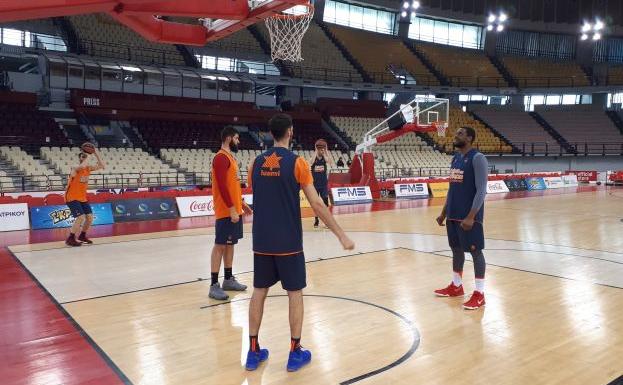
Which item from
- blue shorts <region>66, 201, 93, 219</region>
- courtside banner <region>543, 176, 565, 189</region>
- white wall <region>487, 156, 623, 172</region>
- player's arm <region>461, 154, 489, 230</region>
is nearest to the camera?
player's arm <region>461, 154, 489, 230</region>

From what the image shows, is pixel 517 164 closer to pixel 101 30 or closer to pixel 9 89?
pixel 101 30

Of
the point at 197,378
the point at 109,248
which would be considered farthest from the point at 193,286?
the point at 109,248

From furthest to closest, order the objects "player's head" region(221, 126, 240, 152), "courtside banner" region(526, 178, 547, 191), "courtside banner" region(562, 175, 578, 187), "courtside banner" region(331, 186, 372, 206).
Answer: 1. "courtside banner" region(562, 175, 578, 187)
2. "courtside banner" region(526, 178, 547, 191)
3. "courtside banner" region(331, 186, 372, 206)
4. "player's head" region(221, 126, 240, 152)

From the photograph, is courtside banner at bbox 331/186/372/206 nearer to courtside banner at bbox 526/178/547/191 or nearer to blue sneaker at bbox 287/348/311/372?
courtside banner at bbox 526/178/547/191

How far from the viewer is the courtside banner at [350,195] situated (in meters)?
18.4

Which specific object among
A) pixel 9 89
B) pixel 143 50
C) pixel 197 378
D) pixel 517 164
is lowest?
pixel 197 378

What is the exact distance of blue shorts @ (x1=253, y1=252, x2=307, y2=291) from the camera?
405 cm

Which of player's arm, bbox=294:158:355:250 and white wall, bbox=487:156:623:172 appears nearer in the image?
player's arm, bbox=294:158:355:250

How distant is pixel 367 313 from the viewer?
5.61 meters

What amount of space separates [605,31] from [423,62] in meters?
17.0

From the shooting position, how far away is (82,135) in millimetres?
25719

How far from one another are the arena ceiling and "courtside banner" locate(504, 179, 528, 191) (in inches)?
900

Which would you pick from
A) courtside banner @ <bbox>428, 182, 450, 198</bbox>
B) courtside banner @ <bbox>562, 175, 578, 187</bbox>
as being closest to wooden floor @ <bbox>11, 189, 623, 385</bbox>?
courtside banner @ <bbox>428, 182, 450, 198</bbox>

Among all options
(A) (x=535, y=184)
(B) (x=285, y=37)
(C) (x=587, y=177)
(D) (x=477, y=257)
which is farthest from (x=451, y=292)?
(C) (x=587, y=177)
